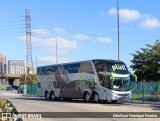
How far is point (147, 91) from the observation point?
38.2 metres

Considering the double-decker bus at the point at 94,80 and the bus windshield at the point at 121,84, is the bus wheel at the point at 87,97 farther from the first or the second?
the bus windshield at the point at 121,84

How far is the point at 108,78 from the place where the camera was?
31203 mm

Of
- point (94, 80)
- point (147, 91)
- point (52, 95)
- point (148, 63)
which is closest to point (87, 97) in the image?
point (94, 80)

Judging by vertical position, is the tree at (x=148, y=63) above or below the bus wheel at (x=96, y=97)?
Result: above

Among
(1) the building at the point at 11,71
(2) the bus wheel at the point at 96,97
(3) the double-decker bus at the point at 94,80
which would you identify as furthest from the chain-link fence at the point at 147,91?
(1) the building at the point at 11,71

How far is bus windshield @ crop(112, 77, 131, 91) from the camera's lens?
31422mm

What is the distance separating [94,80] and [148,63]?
2237cm

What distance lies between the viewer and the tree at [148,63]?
51.3 metres

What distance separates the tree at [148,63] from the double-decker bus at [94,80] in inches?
668

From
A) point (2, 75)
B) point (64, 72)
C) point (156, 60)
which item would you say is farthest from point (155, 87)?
point (2, 75)

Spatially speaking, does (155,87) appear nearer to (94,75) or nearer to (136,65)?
(94,75)

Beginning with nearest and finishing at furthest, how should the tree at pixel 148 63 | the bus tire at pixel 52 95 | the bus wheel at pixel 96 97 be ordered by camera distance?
the bus wheel at pixel 96 97 → the bus tire at pixel 52 95 → the tree at pixel 148 63

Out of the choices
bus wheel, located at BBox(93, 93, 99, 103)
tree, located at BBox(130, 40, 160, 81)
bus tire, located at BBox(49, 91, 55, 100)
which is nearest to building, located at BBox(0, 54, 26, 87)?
tree, located at BBox(130, 40, 160, 81)

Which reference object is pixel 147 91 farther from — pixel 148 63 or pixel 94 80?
pixel 148 63
